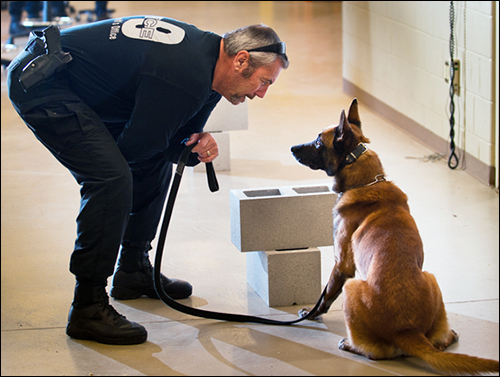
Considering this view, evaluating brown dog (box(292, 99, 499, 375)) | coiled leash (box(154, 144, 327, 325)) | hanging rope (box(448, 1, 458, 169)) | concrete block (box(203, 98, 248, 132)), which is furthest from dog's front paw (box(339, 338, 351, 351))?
hanging rope (box(448, 1, 458, 169))

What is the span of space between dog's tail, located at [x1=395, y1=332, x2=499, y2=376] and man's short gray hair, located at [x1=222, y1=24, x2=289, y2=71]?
111cm

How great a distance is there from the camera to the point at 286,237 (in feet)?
8.75

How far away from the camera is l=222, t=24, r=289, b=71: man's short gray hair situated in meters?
2.29

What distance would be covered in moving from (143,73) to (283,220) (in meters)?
0.87

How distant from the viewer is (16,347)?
2318mm

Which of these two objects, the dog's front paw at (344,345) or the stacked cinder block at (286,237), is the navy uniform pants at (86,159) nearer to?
the stacked cinder block at (286,237)

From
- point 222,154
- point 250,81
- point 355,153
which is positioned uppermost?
point 250,81

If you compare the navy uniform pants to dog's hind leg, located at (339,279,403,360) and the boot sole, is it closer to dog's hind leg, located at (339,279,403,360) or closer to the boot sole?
the boot sole

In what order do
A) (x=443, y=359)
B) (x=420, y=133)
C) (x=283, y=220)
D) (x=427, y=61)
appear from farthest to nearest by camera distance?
(x=420, y=133)
(x=427, y=61)
(x=283, y=220)
(x=443, y=359)

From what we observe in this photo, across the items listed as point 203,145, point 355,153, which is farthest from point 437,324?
point 203,145

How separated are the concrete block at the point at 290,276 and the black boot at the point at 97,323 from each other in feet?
1.93

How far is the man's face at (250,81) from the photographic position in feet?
7.72

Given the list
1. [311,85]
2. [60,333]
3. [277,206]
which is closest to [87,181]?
[60,333]

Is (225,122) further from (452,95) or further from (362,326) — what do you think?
(362,326)
